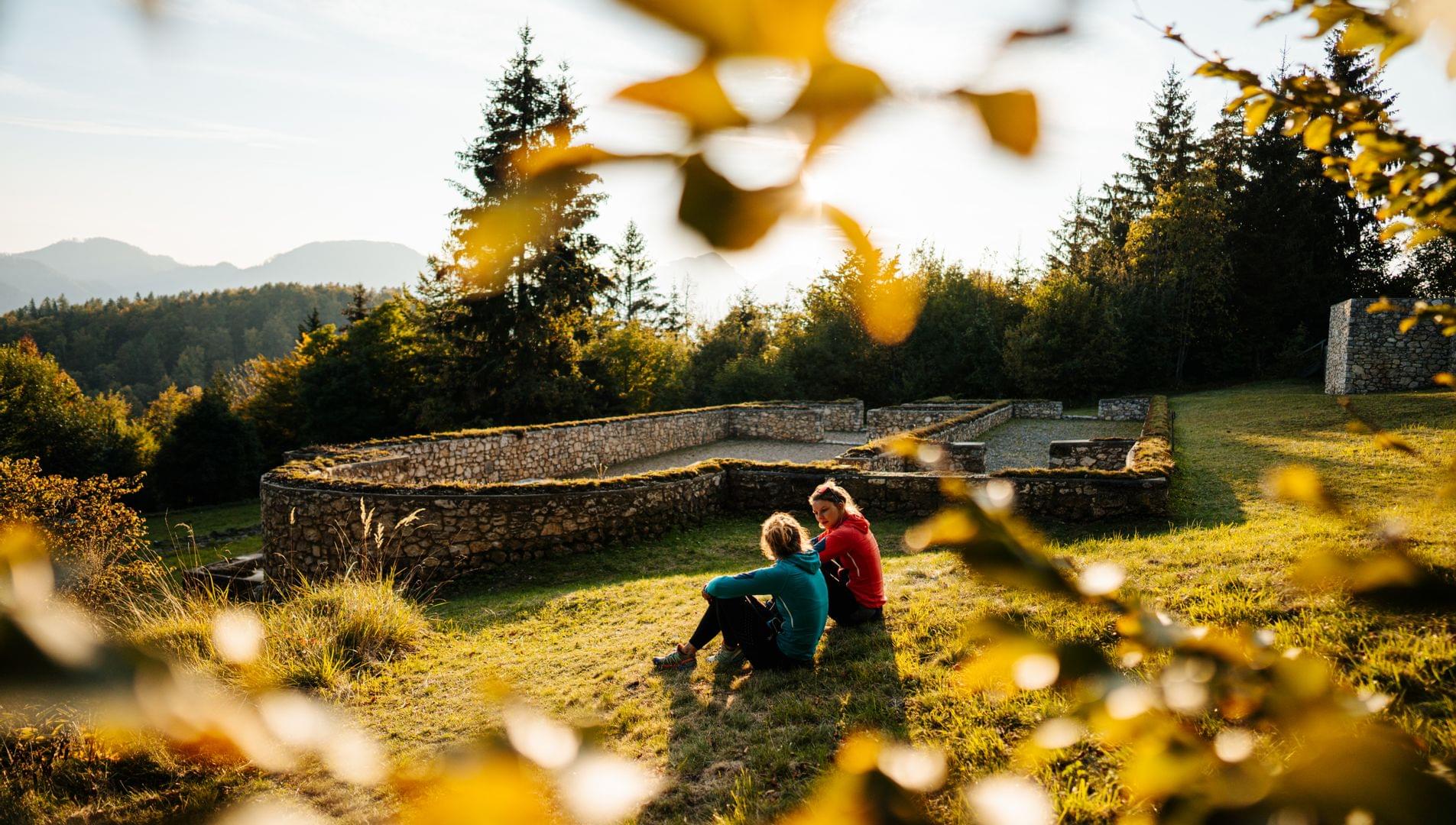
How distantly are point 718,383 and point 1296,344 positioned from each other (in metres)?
21.9

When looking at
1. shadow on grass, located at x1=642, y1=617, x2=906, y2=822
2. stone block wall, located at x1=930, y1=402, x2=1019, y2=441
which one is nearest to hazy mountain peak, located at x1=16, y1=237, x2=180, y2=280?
shadow on grass, located at x1=642, y1=617, x2=906, y2=822

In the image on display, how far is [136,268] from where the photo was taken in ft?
3.33

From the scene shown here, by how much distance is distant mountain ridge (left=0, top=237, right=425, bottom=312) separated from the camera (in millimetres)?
944

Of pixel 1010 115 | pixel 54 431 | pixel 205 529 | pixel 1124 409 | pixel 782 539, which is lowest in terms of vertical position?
pixel 205 529

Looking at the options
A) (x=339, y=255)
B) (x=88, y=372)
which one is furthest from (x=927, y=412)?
(x=88, y=372)

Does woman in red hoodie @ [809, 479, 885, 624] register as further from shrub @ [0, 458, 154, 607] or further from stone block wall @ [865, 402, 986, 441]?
stone block wall @ [865, 402, 986, 441]

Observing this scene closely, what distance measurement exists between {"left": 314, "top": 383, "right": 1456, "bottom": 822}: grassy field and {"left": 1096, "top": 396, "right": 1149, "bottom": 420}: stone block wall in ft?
49.2

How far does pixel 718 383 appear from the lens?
95.0 ft

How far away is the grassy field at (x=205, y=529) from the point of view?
→ 14705 mm

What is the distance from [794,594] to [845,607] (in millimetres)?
748

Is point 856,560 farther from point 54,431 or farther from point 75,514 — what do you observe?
point 54,431

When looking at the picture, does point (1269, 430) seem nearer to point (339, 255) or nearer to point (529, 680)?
point (529, 680)

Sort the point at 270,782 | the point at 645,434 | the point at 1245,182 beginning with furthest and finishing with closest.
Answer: the point at 1245,182
the point at 645,434
the point at 270,782

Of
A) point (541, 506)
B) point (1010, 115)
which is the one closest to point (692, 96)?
point (1010, 115)
